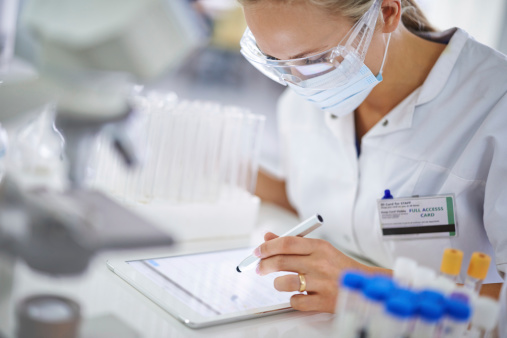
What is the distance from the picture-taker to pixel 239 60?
11.4 feet

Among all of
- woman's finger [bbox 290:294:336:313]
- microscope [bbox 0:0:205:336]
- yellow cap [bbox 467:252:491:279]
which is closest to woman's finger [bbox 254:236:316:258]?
woman's finger [bbox 290:294:336:313]

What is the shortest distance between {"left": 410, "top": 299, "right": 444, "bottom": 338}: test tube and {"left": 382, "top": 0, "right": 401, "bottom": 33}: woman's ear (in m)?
0.85

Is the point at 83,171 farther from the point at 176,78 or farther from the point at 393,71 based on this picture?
the point at 176,78

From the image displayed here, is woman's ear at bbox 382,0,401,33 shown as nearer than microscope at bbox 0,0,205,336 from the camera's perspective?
No

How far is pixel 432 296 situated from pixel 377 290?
0.33 feet

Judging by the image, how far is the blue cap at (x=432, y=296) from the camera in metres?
0.83

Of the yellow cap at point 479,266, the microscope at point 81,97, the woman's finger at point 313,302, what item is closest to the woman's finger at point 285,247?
the woman's finger at point 313,302

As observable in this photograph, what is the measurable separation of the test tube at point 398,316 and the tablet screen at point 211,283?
451 mm

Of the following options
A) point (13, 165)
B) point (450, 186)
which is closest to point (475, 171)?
point (450, 186)

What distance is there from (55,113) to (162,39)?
329 millimetres

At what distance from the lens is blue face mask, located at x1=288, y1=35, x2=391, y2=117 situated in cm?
146

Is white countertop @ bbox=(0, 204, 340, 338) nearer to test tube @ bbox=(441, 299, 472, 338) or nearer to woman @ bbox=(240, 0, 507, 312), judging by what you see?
woman @ bbox=(240, 0, 507, 312)

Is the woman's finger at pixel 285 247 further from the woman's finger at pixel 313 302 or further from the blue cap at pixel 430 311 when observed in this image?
the blue cap at pixel 430 311

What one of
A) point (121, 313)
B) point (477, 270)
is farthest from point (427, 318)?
point (121, 313)
